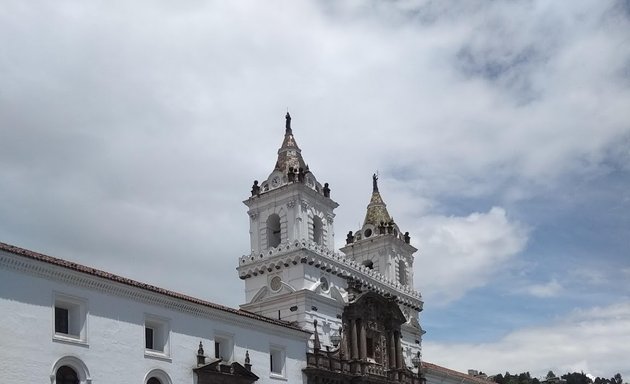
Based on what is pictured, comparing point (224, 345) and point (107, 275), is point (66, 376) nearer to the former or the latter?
point (107, 275)

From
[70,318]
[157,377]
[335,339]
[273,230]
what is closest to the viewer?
[70,318]

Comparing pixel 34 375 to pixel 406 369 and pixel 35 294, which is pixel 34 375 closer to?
pixel 35 294

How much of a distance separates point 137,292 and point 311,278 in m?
15.3

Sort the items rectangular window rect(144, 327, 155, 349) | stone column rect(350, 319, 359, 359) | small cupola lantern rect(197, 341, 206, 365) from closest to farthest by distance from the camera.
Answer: rectangular window rect(144, 327, 155, 349), small cupola lantern rect(197, 341, 206, 365), stone column rect(350, 319, 359, 359)

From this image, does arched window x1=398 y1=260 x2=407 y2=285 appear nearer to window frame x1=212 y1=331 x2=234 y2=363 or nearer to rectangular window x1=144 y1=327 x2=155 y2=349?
window frame x1=212 y1=331 x2=234 y2=363

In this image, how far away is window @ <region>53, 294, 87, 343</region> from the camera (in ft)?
107

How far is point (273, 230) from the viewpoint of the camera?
5306 cm

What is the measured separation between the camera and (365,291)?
53000mm

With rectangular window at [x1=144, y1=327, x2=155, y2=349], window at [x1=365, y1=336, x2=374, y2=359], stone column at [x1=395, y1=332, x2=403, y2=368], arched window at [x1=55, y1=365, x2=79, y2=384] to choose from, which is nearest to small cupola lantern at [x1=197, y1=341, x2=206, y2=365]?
rectangular window at [x1=144, y1=327, x2=155, y2=349]

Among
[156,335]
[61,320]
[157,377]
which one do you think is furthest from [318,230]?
[61,320]

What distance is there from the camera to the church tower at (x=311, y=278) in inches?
1937

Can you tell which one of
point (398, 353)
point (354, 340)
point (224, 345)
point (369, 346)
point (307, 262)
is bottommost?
point (224, 345)

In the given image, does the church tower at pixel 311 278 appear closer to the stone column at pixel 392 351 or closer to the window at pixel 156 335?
the stone column at pixel 392 351

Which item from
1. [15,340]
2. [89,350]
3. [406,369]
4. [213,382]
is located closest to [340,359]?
[406,369]
